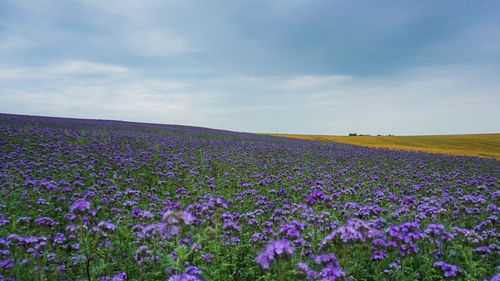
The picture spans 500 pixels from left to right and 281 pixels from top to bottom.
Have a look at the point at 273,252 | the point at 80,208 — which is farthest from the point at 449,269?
the point at 80,208

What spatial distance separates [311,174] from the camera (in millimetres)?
11242

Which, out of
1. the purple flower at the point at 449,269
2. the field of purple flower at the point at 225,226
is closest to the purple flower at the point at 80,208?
the field of purple flower at the point at 225,226

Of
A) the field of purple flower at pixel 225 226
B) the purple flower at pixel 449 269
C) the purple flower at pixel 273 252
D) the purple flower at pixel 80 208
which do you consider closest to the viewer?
the purple flower at pixel 273 252

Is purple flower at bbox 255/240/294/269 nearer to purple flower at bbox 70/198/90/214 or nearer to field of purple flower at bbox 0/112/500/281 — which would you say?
field of purple flower at bbox 0/112/500/281

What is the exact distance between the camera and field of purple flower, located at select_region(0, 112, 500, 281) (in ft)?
11.5

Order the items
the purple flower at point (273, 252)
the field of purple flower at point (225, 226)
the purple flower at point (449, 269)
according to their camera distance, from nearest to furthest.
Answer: the purple flower at point (273, 252), the field of purple flower at point (225, 226), the purple flower at point (449, 269)

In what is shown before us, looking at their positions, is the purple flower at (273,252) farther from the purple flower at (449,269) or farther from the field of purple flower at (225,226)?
the purple flower at (449,269)

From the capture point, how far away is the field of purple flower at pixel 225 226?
3514mm

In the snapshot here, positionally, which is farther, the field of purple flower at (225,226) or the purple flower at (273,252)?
the field of purple flower at (225,226)

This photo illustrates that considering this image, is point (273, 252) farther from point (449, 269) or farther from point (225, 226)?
point (449, 269)

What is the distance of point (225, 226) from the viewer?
4633 millimetres

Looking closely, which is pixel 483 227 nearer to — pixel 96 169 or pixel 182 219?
pixel 182 219

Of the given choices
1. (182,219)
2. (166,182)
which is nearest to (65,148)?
(166,182)

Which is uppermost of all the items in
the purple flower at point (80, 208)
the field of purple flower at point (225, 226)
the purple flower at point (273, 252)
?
the purple flower at point (80, 208)
